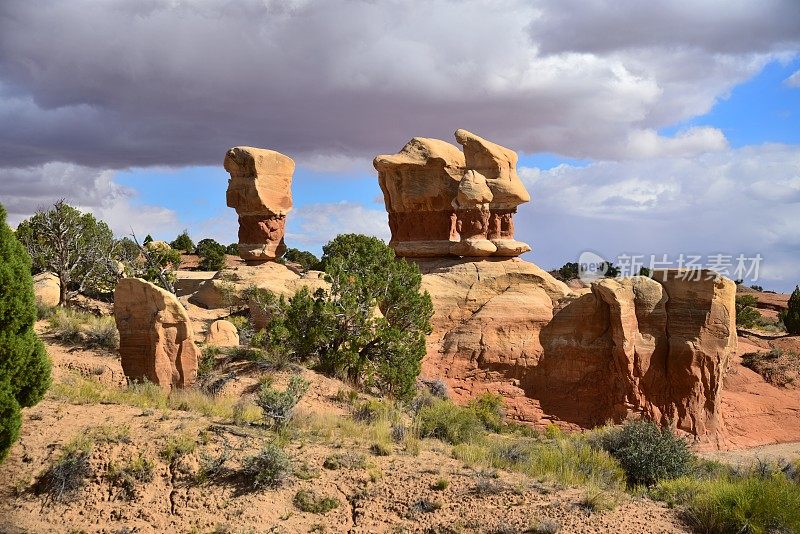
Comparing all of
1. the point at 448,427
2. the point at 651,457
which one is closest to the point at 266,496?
the point at 448,427

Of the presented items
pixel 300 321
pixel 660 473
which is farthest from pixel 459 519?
pixel 300 321

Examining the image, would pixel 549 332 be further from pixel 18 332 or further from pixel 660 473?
pixel 18 332

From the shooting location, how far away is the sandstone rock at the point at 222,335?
20.1 metres

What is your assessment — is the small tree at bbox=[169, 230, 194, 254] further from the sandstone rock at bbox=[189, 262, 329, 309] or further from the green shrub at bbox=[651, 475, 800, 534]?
the green shrub at bbox=[651, 475, 800, 534]

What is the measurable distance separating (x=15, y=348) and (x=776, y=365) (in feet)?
90.1

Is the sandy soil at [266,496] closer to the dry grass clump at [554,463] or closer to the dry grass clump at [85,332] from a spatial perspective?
the dry grass clump at [554,463]

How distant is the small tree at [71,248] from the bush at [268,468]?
787 inches

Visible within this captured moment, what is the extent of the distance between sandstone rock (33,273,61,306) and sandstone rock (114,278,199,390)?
14.3 meters

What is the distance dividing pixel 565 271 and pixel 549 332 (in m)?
42.9

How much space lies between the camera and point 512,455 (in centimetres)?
1202

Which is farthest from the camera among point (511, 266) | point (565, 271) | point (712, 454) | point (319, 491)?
point (565, 271)

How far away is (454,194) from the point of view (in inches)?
1072

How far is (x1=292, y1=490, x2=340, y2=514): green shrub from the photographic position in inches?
400

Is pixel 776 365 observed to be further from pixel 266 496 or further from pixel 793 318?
pixel 266 496
